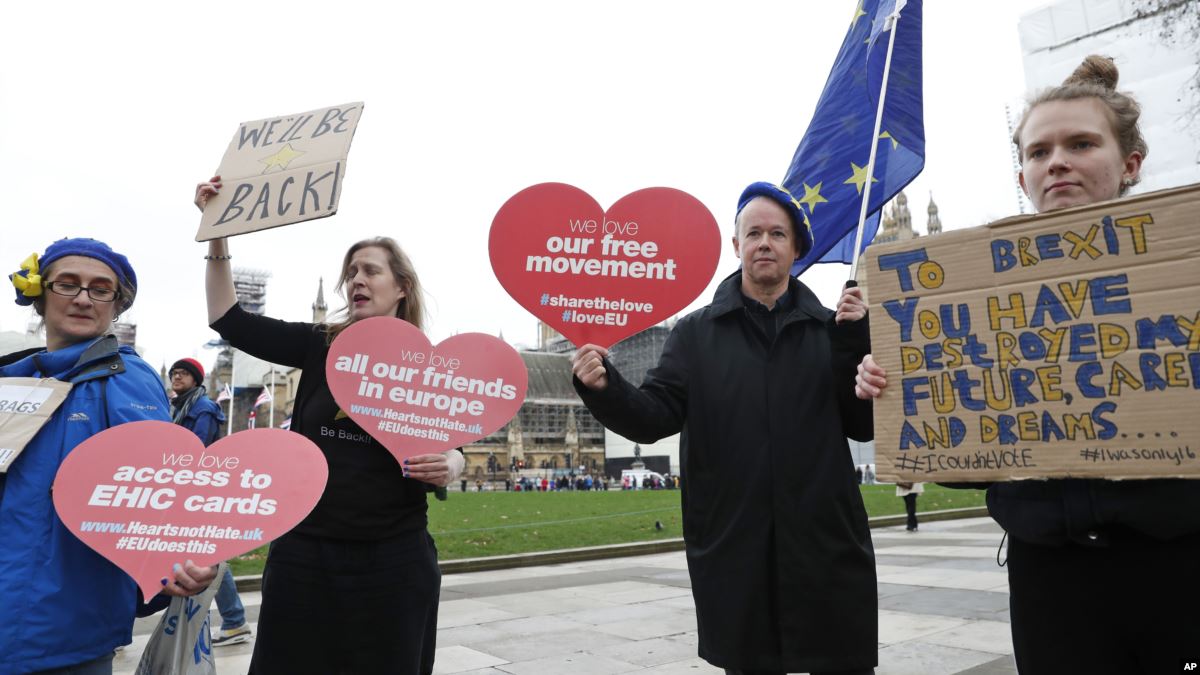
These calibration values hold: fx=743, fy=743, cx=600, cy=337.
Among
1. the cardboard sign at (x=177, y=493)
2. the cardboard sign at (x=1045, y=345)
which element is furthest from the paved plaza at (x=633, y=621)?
the cardboard sign at (x=1045, y=345)

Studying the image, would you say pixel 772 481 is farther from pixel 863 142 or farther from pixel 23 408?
pixel 863 142

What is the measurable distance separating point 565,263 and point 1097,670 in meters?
1.79

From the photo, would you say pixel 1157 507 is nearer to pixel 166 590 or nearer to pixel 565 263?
pixel 565 263

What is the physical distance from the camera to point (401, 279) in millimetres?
2791

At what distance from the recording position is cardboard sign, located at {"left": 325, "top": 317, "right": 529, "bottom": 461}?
2.44m

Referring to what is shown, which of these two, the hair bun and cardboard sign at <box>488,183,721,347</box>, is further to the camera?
cardboard sign at <box>488,183,721,347</box>

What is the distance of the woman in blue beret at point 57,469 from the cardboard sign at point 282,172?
0.49 meters

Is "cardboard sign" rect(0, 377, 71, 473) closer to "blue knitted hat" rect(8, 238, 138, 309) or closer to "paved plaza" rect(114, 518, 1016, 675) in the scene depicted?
"blue knitted hat" rect(8, 238, 138, 309)

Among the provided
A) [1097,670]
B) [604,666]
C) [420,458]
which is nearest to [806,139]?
[420,458]

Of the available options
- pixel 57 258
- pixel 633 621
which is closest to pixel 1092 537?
pixel 57 258

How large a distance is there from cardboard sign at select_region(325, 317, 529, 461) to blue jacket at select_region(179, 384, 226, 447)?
345cm

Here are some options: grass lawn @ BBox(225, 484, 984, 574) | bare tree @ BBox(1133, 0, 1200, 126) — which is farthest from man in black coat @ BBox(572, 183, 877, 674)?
bare tree @ BBox(1133, 0, 1200, 126)

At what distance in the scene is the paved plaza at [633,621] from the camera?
15.1 ft

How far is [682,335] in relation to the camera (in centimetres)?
237
